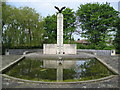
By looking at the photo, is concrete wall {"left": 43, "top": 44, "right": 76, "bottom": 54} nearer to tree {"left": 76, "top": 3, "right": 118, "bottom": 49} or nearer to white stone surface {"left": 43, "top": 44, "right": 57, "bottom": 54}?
white stone surface {"left": 43, "top": 44, "right": 57, "bottom": 54}

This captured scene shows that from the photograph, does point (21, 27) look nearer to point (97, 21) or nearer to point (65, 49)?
point (65, 49)

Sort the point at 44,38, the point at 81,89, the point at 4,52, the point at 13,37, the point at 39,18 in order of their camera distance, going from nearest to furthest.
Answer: the point at 81,89 < the point at 4,52 < the point at 13,37 < the point at 39,18 < the point at 44,38

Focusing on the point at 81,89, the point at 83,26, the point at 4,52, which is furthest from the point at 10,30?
the point at 81,89

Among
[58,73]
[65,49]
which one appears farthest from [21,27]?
[58,73]

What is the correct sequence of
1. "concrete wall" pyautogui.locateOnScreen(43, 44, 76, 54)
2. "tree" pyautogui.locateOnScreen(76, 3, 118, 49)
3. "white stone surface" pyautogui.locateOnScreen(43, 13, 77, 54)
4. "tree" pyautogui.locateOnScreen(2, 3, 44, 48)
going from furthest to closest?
1. "tree" pyautogui.locateOnScreen(76, 3, 118, 49)
2. "tree" pyautogui.locateOnScreen(2, 3, 44, 48)
3. "concrete wall" pyautogui.locateOnScreen(43, 44, 76, 54)
4. "white stone surface" pyautogui.locateOnScreen(43, 13, 77, 54)

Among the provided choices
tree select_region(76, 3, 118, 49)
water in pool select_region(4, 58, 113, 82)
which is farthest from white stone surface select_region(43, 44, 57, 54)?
tree select_region(76, 3, 118, 49)

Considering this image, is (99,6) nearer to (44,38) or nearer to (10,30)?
(44,38)

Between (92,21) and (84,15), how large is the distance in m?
2.02

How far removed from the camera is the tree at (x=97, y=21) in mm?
21969

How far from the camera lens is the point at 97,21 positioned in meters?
Answer: 22.3

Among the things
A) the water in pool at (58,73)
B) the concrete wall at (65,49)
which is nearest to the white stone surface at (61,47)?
the concrete wall at (65,49)

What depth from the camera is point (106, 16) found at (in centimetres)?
2250

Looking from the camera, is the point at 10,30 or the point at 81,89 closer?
the point at 81,89

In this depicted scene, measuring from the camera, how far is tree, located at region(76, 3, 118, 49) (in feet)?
72.1
